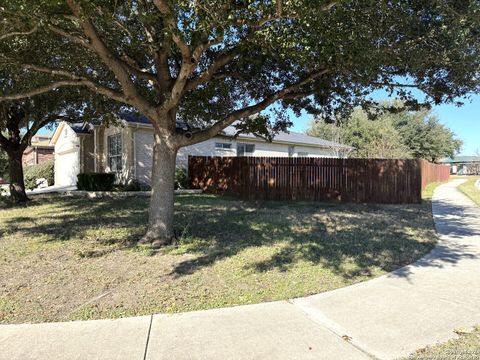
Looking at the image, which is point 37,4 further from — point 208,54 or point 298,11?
point 208,54

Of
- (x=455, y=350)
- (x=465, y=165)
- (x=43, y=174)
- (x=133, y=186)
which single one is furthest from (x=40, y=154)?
(x=465, y=165)

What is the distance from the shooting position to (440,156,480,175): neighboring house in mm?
82056

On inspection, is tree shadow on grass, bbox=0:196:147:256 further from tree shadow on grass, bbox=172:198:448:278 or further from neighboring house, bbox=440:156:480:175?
neighboring house, bbox=440:156:480:175

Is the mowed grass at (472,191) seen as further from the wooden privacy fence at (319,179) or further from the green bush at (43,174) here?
the green bush at (43,174)

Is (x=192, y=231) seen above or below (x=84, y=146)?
below

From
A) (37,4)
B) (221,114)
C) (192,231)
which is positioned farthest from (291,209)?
(37,4)

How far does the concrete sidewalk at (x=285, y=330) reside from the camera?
135 inches

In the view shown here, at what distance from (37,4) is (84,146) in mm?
18185

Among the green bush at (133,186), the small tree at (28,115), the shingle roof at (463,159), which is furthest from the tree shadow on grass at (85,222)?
the shingle roof at (463,159)

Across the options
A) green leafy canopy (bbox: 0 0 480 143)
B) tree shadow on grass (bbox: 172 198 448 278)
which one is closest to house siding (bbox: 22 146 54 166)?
green leafy canopy (bbox: 0 0 480 143)

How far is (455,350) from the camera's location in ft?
11.2

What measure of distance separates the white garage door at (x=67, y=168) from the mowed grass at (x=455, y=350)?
22.4 meters

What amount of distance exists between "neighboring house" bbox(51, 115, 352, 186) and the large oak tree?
5467 millimetres

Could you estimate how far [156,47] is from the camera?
22.1 feet
